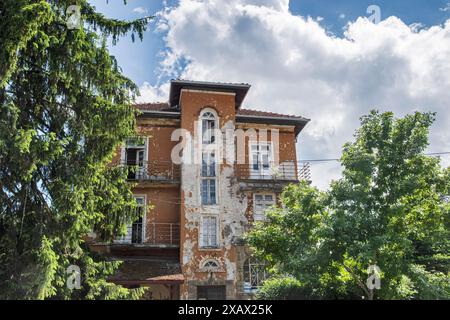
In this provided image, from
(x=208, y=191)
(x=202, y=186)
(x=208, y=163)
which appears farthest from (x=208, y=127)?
(x=208, y=191)

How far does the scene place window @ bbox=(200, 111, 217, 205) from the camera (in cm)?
2259

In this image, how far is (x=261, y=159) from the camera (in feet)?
79.8

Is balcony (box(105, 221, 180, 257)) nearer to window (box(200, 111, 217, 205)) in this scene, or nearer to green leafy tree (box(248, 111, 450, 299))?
window (box(200, 111, 217, 205))

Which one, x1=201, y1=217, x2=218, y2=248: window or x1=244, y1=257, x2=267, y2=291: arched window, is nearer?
x1=244, y1=257, x2=267, y2=291: arched window

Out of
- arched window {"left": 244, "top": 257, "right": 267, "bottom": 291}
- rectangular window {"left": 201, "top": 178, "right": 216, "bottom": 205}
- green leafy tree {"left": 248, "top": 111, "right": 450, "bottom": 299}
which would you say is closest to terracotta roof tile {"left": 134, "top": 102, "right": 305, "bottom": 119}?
rectangular window {"left": 201, "top": 178, "right": 216, "bottom": 205}

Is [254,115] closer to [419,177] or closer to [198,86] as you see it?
[198,86]

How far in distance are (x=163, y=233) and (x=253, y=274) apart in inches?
200

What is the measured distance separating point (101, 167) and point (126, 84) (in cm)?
270

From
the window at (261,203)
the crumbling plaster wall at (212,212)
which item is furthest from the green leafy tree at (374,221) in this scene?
the window at (261,203)

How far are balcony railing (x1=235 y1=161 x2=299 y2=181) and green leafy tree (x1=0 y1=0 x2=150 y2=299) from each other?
459 inches

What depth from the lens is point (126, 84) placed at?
41.2 ft

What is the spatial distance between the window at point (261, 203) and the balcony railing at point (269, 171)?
105 cm

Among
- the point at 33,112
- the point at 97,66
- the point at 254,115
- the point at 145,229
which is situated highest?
the point at 254,115
